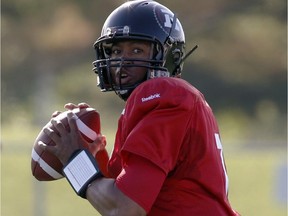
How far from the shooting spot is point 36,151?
3893mm

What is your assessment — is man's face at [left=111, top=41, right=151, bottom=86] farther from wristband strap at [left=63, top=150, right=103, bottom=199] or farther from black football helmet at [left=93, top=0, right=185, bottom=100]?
wristband strap at [left=63, top=150, right=103, bottom=199]

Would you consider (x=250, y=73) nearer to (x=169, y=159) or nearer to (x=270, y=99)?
(x=270, y=99)

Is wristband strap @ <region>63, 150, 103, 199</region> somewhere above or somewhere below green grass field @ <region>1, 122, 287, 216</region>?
above

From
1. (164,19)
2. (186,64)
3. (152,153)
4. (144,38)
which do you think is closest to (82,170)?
(152,153)

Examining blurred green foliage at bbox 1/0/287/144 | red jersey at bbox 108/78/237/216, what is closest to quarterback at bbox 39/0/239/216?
red jersey at bbox 108/78/237/216

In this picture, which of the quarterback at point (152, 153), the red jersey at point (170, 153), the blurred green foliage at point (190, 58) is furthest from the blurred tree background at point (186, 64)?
the red jersey at point (170, 153)

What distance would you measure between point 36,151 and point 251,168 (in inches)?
287

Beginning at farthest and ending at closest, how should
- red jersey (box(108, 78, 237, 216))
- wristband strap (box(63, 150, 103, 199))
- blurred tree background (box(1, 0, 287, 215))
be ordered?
blurred tree background (box(1, 0, 287, 215)) → wristband strap (box(63, 150, 103, 199)) → red jersey (box(108, 78, 237, 216))

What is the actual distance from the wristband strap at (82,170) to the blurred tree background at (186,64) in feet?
19.9

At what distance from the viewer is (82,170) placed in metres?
3.46

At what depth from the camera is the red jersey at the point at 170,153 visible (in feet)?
10.8

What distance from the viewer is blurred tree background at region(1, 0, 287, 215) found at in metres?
11.7

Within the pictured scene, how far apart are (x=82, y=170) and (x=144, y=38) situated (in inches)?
25.0

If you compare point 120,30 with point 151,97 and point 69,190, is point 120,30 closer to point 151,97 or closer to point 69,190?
point 151,97
